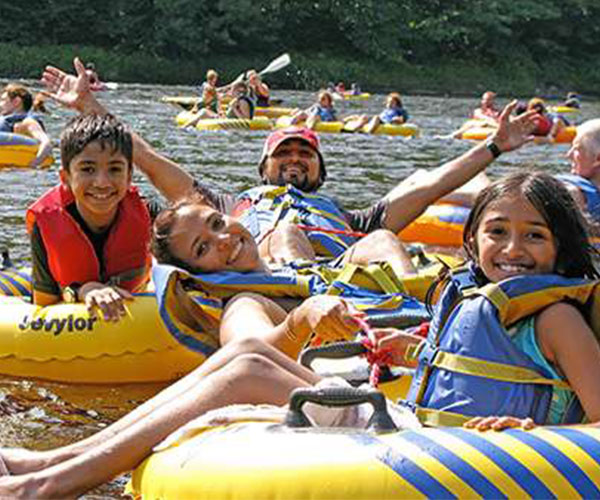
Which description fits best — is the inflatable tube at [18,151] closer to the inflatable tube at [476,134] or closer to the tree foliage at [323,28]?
the inflatable tube at [476,134]

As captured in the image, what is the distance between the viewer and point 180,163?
42.5 ft

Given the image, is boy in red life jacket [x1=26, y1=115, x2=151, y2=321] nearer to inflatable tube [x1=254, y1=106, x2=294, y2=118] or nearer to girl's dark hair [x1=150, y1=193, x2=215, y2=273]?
girl's dark hair [x1=150, y1=193, x2=215, y2=273]

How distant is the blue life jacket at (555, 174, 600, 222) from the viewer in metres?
6.41

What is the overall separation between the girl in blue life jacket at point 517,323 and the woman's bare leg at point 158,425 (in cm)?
36

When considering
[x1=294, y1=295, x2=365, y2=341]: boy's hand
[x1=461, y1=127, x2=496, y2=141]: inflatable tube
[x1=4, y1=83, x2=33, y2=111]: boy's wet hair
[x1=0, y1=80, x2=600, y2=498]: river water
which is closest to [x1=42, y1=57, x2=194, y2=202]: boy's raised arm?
[x1=0, y1=80, x2=600, y2=498]: river water

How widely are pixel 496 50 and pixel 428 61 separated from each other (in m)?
2.28

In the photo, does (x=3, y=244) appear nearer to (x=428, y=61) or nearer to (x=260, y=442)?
(x=260, y=442)

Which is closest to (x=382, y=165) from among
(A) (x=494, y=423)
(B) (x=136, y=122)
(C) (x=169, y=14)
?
(B) (x=136, y=122)

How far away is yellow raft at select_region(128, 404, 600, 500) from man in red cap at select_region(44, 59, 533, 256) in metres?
2.78

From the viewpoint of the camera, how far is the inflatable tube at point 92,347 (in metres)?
4.72

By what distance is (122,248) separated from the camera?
489cm

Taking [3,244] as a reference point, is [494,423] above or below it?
above

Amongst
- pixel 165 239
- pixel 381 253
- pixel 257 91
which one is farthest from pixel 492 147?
pixel 257 91

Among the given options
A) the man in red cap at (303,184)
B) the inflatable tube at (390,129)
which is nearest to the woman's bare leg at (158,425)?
the man in red cap at (303,184)
